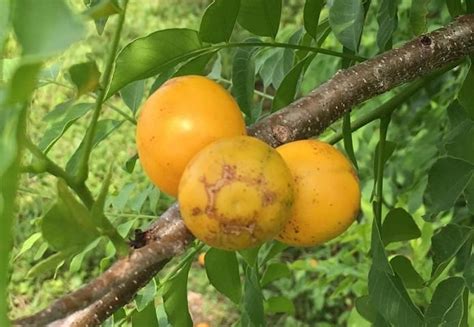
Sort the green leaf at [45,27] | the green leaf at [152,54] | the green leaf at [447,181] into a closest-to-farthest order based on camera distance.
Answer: the green leaf at [45,27]
the green leaf at [152,54]
the green leaf at [447,181]

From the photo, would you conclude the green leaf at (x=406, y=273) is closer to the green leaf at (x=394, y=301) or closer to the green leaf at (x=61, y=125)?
the green leaf at (x=394, y=301)

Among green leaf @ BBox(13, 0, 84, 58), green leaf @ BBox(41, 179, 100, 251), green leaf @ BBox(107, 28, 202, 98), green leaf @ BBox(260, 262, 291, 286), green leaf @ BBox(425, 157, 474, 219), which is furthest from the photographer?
green leaf @ BBox(260, 262, 291, 286)

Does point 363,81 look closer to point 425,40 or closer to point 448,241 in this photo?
point 425,40

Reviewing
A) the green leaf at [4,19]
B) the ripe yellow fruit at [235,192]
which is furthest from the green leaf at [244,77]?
the green leaf at [4,19]

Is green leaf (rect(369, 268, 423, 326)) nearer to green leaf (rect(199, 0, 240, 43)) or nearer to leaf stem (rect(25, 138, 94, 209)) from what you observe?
green leaf (rect(199, 0, 240, 43))

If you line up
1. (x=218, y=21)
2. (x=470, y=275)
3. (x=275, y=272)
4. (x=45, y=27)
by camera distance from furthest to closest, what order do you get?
1. (x=275, y=272)
2. (x=470, y=275)
3. (x=218, y=21)
4. (x=45, y=27)

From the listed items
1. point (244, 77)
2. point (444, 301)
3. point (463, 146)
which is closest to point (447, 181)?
point (463, 146)

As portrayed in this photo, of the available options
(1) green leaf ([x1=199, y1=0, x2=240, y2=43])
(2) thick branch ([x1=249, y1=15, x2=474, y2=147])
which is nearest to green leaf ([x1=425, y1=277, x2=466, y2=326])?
(2) thick branch ([x1=249, y1=15, x2=474, y2=147])
